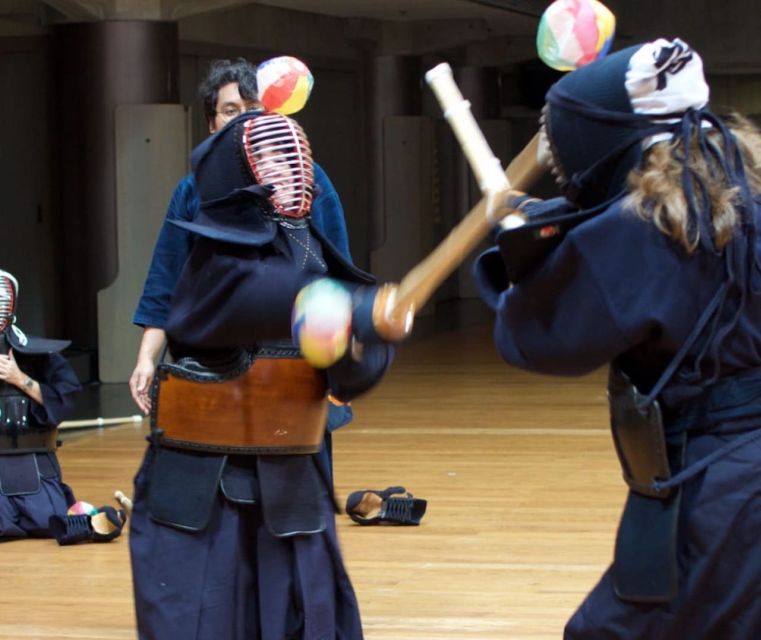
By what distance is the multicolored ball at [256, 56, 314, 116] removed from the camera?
10.6ft

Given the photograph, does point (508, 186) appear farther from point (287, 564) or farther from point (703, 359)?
point (287, 564)

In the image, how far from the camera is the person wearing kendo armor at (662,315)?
7.25ft

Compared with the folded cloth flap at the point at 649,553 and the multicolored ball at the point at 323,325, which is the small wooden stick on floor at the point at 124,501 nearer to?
the multicolored ball at the point at 323,325

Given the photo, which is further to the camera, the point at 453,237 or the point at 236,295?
the point at 236,295

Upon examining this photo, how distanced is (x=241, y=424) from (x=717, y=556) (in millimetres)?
1123

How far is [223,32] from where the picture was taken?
13.1m

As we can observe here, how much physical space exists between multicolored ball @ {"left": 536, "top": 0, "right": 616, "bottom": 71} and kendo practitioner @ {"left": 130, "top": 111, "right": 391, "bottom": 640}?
0.66 metres

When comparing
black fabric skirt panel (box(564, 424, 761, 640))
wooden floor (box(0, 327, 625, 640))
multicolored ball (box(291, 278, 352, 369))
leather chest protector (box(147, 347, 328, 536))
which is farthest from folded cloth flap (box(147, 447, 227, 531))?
wooden floor (box(0, 327, 625, 640))

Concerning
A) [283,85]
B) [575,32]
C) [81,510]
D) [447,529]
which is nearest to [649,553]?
[575,32]

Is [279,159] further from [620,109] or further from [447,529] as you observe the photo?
[447,529]

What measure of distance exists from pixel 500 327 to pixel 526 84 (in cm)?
1610

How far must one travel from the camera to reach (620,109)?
7.58ft

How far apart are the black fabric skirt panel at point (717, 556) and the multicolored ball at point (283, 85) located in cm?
135

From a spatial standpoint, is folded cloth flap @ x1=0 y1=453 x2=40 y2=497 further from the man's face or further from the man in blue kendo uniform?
the man's face
